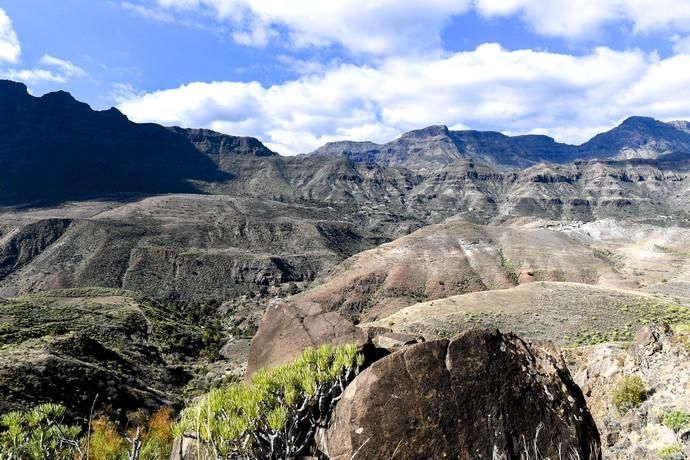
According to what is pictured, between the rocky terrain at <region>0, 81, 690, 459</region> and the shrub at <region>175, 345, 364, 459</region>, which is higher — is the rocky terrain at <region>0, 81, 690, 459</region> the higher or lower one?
the lower one

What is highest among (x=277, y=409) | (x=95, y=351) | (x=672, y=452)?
(x=277, y=409)

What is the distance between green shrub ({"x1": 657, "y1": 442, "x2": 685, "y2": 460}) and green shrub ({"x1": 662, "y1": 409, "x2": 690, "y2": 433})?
1.97 feet

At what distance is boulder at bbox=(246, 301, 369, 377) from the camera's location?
1630 centimetres

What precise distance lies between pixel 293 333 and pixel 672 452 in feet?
40.9

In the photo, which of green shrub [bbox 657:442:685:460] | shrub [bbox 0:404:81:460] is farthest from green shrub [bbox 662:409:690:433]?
shrub [bbox 0:404:81:460]

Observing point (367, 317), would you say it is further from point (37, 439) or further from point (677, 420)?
point (37, 439)

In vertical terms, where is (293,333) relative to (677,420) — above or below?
below

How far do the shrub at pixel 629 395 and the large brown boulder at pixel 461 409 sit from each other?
143cm

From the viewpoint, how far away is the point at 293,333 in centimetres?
1780

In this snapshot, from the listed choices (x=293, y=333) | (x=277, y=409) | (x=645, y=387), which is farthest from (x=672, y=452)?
(x=293, y=333)

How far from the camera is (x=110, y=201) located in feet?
615

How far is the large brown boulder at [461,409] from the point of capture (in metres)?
9.66

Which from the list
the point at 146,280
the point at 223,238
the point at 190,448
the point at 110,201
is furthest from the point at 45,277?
the point at 190,448

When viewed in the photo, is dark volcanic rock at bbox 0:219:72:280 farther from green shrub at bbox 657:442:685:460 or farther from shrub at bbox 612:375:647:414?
green shrub at bbox 657:442:685:460
